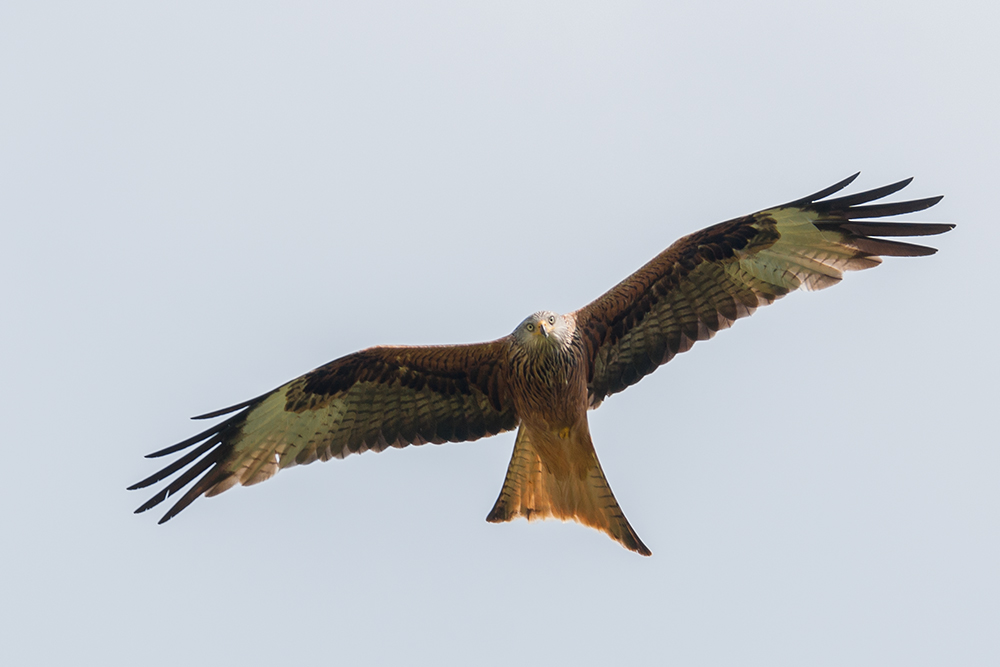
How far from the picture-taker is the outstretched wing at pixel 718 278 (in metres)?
8.85

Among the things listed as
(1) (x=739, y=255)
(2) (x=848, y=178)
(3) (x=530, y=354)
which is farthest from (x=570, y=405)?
(2) (x=848, y=178)

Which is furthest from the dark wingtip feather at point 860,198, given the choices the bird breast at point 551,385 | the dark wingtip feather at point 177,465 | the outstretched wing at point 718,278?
the dark wingtip feather at point 177,465

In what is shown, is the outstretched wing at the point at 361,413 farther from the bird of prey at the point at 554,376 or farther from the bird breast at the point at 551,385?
the bird breast at the point at 551,385

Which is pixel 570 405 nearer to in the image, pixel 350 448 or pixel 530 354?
pixel 530 354

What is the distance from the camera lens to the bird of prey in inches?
343

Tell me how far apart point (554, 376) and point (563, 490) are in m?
1.20

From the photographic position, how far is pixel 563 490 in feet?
30.2

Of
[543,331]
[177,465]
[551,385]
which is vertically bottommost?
[177,465]

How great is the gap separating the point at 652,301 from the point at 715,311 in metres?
0.53

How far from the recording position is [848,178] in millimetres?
8172

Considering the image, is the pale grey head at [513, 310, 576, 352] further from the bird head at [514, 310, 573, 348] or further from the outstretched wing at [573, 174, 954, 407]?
the outstretched wing at [573, 174, 954, 407]

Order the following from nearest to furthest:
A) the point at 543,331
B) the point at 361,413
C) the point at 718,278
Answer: the point at 543,331 → the point at 718,278 → the point at 361,413

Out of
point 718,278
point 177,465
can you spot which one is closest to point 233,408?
point 177,465

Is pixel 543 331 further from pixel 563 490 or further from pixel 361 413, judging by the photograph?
pixel 361 413
